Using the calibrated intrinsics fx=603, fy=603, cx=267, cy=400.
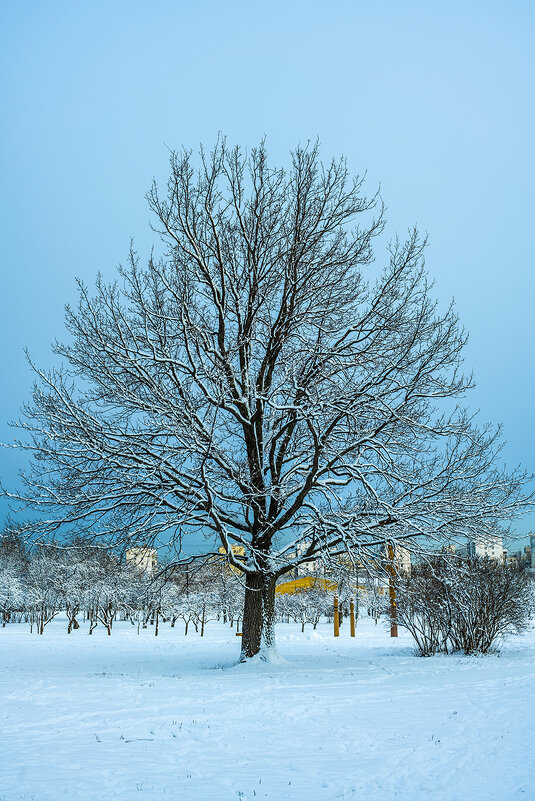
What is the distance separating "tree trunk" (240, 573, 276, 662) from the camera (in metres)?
13.1

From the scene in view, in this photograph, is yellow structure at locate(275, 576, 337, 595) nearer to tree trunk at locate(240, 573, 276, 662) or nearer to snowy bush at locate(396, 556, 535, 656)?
snowy bush at locate(396, 556, 535, 656)

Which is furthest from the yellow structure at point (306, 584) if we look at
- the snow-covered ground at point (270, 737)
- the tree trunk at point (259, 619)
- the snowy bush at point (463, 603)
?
the snow-covered ground at point (270, 737)

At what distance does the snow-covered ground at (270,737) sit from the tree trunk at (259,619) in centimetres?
212

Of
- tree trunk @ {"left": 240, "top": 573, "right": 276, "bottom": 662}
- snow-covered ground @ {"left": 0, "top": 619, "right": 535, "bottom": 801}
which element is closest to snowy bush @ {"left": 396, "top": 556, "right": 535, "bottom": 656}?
tree trunk @ {"left": 240, "top": 573, "right": 276, "bottom": 662}

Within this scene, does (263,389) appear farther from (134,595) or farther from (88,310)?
(134,595)

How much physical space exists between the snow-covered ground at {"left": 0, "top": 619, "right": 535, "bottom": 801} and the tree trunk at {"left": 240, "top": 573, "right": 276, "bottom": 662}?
2122 millimetres

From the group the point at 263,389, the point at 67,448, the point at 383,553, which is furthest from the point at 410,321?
the point at 67,448

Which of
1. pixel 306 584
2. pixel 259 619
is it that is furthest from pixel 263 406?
pixel 306 584

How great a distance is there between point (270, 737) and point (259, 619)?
22.1 ft

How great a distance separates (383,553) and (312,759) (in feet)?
25.6

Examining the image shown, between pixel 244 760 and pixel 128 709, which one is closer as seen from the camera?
pixel 244 760

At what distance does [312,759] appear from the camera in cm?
580

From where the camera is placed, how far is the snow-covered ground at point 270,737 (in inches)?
196

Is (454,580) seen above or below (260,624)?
above
